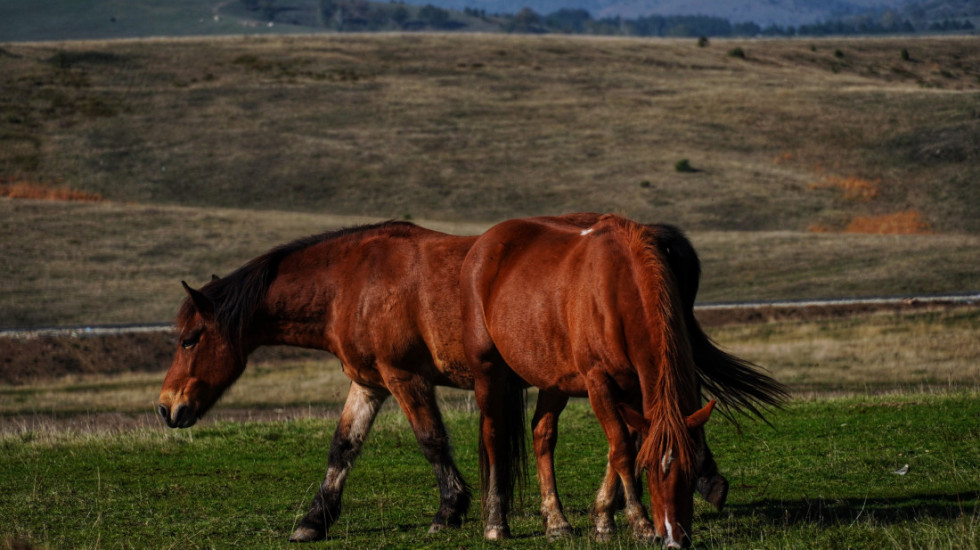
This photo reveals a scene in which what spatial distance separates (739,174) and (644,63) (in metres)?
37.6

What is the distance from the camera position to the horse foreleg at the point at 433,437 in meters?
9.18

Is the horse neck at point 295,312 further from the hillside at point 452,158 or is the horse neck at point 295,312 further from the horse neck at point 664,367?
the hillside at point 452,158

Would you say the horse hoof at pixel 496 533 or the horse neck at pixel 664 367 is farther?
the horse hoof at pixel 496 533

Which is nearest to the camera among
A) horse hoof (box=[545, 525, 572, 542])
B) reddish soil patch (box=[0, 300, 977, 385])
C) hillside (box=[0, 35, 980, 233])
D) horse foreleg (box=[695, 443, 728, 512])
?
horse foreleg (box=[695, 443, 728, 512])

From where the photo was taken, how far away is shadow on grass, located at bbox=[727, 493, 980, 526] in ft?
27.6

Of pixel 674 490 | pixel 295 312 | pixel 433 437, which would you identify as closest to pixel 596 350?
pixel 674 490

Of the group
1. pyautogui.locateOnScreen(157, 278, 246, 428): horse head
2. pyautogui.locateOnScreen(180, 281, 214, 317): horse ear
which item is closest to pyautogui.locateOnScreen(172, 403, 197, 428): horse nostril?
pyautogui.locateOnScreen(157, 278, 246, 428): horse head

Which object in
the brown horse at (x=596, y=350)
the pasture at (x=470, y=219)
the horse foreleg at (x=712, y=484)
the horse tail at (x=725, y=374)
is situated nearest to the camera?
the brown horse at (x=596, y=350)

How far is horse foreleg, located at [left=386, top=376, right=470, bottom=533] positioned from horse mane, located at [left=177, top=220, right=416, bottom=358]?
58.4 inches

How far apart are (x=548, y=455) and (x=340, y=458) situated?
1.76 metres

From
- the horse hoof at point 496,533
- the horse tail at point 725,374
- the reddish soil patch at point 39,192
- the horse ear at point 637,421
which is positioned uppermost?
the horse ear at point 637,421

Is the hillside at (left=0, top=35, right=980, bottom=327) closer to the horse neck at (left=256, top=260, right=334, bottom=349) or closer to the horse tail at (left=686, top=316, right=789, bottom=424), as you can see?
the horse neck at (left=256, top=260, right=334, bottom=349)

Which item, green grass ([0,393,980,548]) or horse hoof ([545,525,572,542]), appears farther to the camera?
green grass ([0,393,980,548])

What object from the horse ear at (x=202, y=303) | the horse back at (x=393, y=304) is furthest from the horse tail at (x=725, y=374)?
the horse ear at (x=202, y=303)
